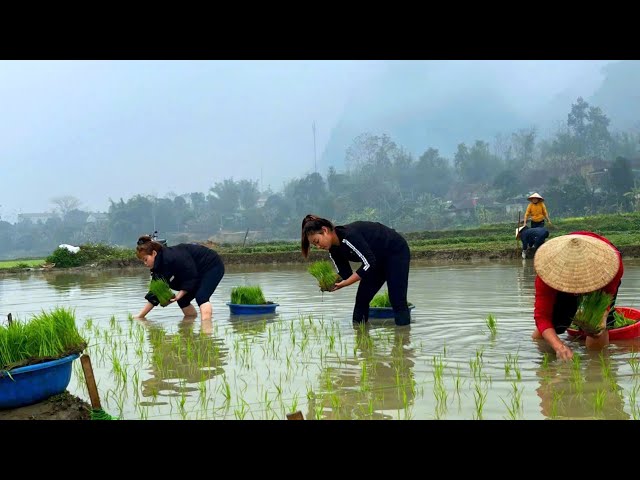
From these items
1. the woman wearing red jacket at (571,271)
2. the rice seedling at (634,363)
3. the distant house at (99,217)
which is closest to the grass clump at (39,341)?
the woman wearing red jacket at (571,271)

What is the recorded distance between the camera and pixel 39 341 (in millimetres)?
3699

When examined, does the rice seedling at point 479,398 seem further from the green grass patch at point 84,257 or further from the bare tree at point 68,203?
the bare tree at point 68,203

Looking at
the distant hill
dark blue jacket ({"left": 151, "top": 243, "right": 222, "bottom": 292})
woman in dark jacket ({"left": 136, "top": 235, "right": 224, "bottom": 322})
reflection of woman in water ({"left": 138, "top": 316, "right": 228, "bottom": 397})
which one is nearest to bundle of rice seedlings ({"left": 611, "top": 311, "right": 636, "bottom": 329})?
reflection of woman in water ({"left": 138, "top": 316, "right": 228, "bottom": 397})

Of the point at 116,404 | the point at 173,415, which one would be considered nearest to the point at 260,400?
the point at 173,415

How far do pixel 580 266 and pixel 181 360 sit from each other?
284cm

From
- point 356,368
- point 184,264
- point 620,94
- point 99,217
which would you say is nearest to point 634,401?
point 356,368

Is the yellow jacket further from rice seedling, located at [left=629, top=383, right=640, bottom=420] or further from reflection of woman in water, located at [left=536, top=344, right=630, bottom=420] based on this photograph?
rice seedling, located at [left=629, top=383, right=640, bottom=420]

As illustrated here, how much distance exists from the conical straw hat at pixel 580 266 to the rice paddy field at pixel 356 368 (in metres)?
0.49

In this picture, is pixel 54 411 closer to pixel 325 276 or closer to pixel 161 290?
pixel 325 276

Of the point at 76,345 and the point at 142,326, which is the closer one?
the point at 76,345

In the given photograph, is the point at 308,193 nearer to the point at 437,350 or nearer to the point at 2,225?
the point at 2,225

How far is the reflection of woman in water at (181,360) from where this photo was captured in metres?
4.20

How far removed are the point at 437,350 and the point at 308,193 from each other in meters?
63.4
